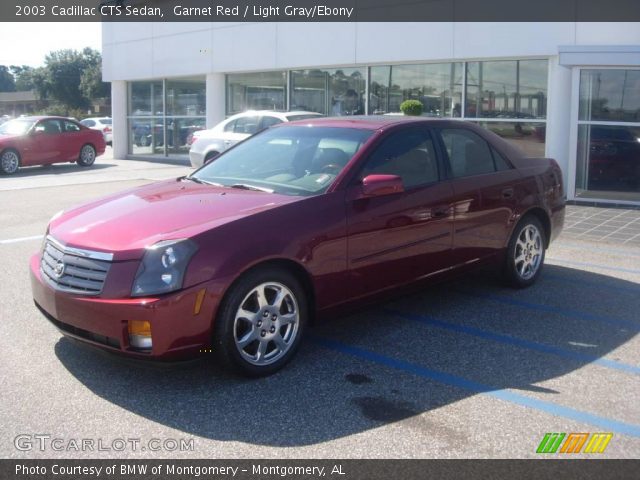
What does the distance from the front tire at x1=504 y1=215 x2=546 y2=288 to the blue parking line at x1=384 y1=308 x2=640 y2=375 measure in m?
1.15

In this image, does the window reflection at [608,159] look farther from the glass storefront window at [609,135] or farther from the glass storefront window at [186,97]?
the glass storefront window at [186,97]

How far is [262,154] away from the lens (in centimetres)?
584

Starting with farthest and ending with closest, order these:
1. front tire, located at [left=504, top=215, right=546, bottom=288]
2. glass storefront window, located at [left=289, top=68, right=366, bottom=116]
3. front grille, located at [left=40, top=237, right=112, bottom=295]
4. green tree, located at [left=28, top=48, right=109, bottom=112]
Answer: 1. green tree, located at [left=28, top=48, right=109, bottom=112]
2. glass storefront window, located at [left=289, top=68, right=366, bottom=116]
3. front tire, located at [left=504, top=215, right=546, bottom=288]
4. front grille, located at [left=40, top=237, right=112, bottom=295]

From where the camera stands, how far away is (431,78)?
15352 millimetres

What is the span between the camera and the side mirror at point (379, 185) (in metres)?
5.04

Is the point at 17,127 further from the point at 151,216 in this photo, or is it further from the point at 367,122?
the point at 151,216

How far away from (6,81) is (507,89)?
110 meters

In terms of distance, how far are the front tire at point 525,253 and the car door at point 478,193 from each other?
0.20 m

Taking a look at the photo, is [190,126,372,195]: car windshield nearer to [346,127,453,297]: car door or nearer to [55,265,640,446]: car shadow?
Result: [346,127,453,297]: car door

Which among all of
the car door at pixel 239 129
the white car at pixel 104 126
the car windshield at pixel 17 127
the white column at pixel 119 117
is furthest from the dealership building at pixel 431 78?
the white car at pixel 104 126

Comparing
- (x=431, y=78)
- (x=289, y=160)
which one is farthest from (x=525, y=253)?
(x=431, y=78)

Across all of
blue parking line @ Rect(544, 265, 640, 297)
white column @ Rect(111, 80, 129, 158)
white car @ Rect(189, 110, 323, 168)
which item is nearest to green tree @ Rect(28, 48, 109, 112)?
white column @ Rect(111, 80, 129, 158)

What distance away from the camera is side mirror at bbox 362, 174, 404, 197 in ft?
16.5
